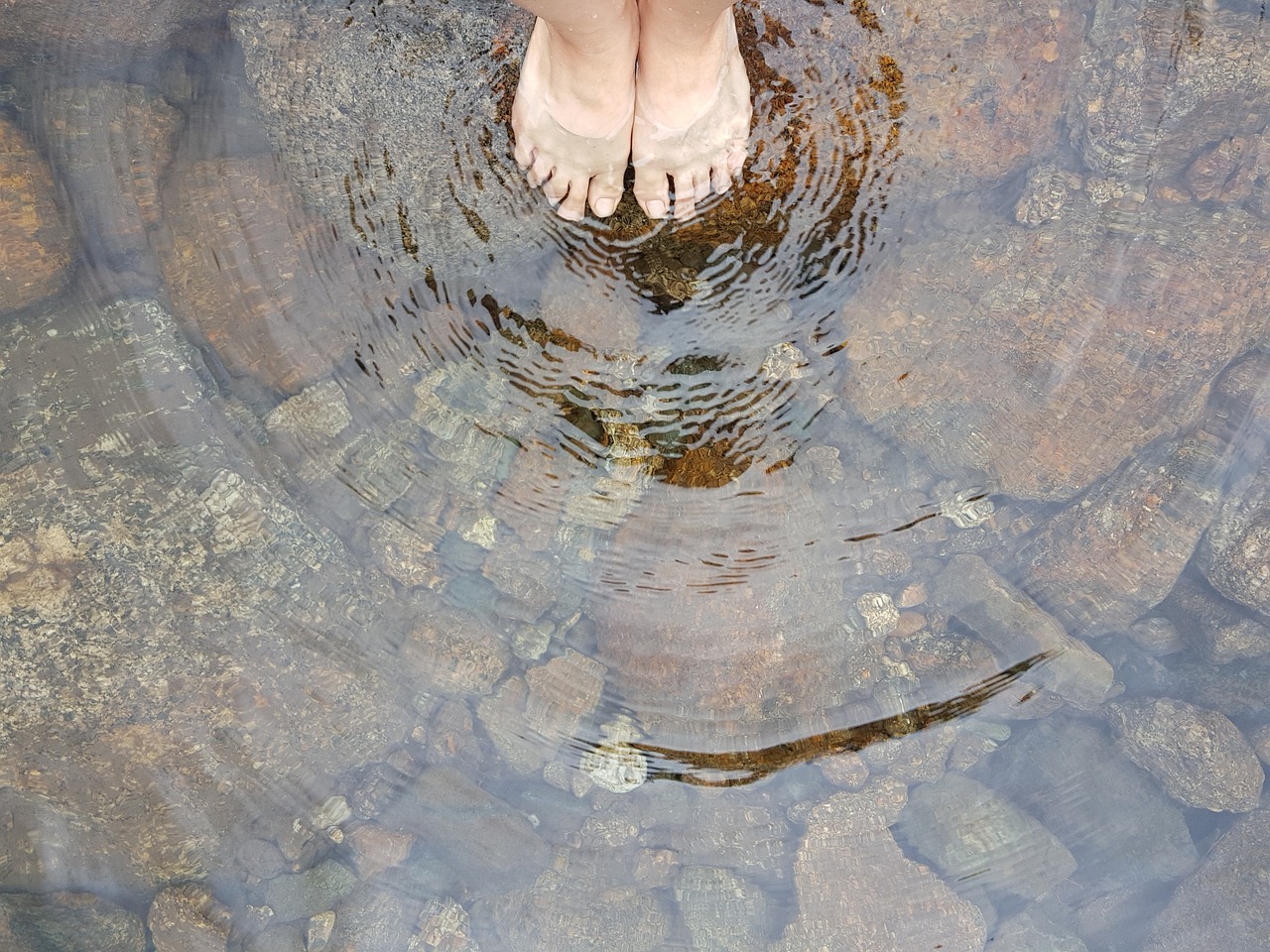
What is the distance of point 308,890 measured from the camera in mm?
2453

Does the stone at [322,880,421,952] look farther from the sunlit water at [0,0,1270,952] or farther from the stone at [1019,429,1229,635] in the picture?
the stone at [1019,429,1229,635]

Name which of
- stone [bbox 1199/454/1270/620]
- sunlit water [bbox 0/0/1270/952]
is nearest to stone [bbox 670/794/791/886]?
sunlit water [bbox 0/0/1270/952]

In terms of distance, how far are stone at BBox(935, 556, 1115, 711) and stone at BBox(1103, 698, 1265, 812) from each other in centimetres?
16

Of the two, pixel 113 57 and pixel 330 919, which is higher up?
pixel 113 57

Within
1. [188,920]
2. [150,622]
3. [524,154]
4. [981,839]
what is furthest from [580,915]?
[524,154]

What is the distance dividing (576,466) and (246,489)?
1.05 metres

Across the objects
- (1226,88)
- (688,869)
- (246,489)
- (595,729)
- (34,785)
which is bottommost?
(688,869)

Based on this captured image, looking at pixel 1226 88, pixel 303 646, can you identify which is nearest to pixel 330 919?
pixel 303 646

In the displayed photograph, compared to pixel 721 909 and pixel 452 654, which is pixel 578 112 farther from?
pixel 721 909

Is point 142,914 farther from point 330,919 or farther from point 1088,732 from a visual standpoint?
point 1088,732

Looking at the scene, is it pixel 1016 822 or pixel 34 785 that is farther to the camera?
pixel 1016 822

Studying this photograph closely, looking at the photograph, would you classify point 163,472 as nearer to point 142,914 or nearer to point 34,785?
point 34,785

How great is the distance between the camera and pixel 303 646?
2.42 meters

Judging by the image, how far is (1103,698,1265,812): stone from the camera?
8.14 feet
